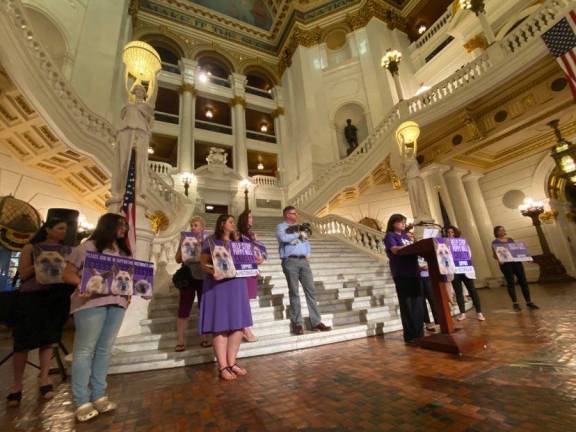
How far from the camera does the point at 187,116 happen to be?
15.5 meters

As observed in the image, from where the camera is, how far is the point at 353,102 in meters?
15.8

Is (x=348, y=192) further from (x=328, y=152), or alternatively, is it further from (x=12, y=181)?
(x=12, y=181)

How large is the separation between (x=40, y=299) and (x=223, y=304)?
1.58 meters

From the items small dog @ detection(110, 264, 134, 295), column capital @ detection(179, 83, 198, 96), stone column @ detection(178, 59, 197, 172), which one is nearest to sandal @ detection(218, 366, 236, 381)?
small dog @ detection(110, 264, 134, 295)

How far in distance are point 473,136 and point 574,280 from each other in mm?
5422

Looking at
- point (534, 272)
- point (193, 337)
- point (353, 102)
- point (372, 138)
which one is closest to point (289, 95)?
point (353, 102)

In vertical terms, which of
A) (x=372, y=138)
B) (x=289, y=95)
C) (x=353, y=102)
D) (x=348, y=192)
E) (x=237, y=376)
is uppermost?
(x=289, y=95)

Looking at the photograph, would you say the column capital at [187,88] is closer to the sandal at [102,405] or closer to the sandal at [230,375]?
the sandal at [230,375]

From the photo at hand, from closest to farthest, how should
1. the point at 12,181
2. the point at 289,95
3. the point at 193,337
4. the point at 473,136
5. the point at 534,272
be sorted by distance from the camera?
the point at 193,337, the point at 12,181, the point at 473,136, the point at 534,272, the point at 289,95

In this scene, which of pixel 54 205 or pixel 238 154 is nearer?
pixel 54 205

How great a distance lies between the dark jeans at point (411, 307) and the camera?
3275 millimetres

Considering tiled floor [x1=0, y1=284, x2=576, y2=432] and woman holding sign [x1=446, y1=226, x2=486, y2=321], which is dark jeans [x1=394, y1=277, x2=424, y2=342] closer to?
tiled floor [x1=0, y1=284, x2=576, y2=432]

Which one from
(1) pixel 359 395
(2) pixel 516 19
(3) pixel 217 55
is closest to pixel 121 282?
(1) pixel 359 395

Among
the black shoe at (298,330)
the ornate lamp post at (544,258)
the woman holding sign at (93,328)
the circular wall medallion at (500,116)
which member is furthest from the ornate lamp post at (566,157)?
A: the woman holding sign at (93,328)
